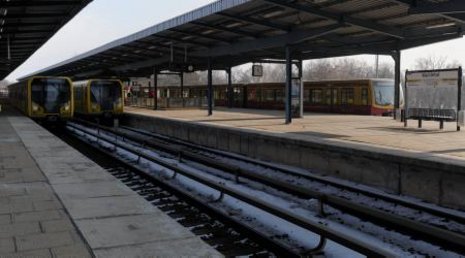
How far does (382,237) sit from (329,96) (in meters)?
21.3

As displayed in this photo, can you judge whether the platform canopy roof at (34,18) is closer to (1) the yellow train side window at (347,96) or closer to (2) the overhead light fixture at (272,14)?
(2) the overhead light fixture at (272,14)

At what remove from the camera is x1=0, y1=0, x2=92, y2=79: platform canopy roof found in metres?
16.8

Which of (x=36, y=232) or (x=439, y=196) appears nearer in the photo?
(x=36, y=232)

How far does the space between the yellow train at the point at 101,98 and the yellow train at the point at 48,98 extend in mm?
2052

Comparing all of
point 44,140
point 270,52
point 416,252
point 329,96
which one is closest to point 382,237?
point 416,252

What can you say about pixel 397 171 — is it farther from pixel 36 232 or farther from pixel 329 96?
pixel 329 96

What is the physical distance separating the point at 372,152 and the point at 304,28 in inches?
309

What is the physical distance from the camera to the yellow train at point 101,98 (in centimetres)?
2781

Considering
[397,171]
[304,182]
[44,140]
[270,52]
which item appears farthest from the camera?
[270,52]

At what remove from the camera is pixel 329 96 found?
93.2 feet

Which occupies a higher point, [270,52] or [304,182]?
[270,52]

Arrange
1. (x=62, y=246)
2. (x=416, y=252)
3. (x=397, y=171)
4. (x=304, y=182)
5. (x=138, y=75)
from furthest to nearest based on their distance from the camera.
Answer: (x=138, y=75)
(x=304, y=182)
(x=397, y=171)
(x=416, y=252)
(x=62, y=246)

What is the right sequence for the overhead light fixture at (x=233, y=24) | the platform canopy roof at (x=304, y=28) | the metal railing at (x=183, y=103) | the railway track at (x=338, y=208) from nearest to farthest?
the railway track at (x=338, y=208)
the platform canopy roof at (x=304, y=28)
the overhead light fixture at (x=233, y=24)
the metal railing at (x=183, y=103)

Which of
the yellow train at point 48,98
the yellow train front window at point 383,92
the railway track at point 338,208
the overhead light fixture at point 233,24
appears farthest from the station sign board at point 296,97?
the yellow train at point 48,98
